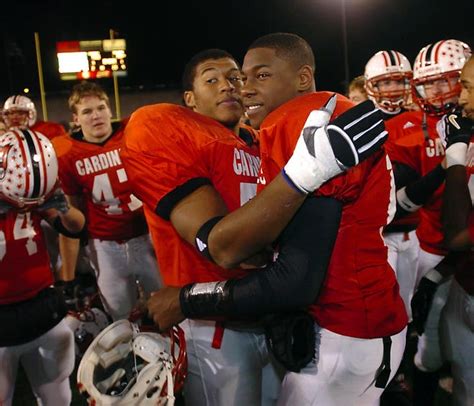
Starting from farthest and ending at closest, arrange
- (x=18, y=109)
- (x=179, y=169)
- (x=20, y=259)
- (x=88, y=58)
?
(x=88, y=58) < (x=18, y=109) < (x=20, y=259) < (x=179, y=169)

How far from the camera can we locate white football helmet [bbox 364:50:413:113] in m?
5.25

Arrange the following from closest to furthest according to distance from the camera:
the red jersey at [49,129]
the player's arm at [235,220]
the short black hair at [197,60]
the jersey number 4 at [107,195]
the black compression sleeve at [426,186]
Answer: the player's arm at [235,220]
the short black hair at [197,60]
the black compression sleeve at [426,186]
the jersey number 4 at [107,195]
the red jersey at [49,129]

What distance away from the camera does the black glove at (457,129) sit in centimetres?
264

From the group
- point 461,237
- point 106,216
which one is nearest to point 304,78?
Result: point 461,237

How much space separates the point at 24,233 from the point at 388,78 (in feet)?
12.3

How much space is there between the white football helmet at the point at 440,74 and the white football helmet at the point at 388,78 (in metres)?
0.95

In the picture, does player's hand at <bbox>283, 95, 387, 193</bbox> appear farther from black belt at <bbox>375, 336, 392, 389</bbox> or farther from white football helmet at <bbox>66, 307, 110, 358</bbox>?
white football helmet at <bbox>66, 307, 110, 358</bbox>

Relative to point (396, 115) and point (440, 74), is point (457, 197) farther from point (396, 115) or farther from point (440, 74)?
point (396, 115)

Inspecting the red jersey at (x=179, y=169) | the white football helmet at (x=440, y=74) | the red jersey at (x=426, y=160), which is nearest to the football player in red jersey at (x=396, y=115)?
the red jersey at (x=426, y=160)

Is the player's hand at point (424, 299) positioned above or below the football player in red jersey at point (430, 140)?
below

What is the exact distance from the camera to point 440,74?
160 inches

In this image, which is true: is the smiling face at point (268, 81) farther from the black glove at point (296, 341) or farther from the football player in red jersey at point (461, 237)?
the football player in red jersey at point (461, 237)

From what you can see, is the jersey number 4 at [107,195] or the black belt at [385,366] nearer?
the black belt at [385,366]

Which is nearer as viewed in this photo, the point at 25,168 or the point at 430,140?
the point at 25,168
